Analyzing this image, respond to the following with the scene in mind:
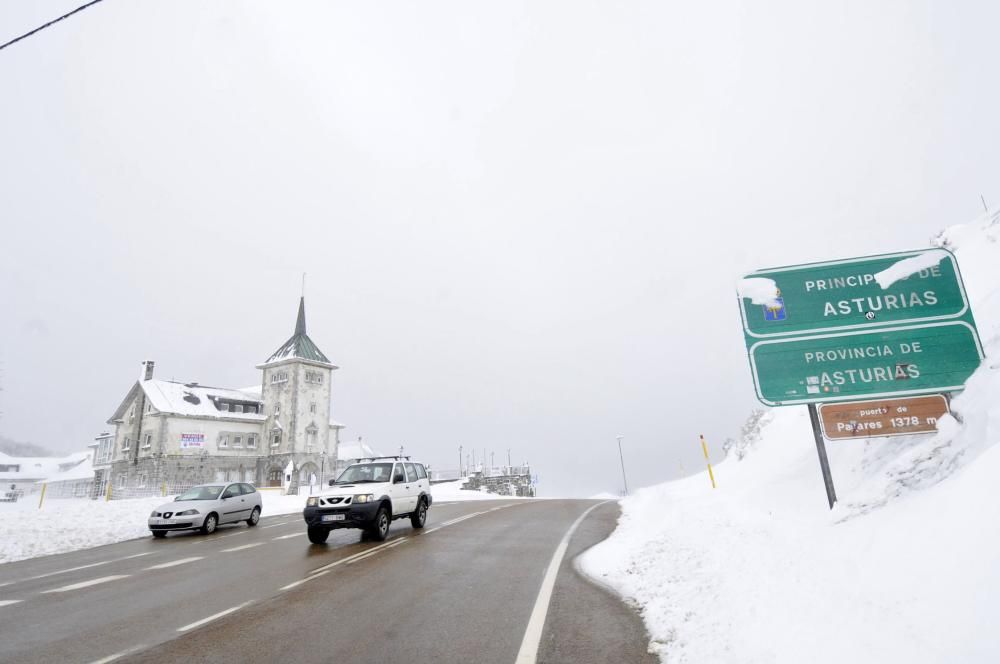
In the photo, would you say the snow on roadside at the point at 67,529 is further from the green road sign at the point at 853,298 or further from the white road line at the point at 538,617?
the green road sign at the point at 853,298

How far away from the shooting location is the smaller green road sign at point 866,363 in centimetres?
655

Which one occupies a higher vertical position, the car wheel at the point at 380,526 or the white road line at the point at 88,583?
the car wheel at the point at 380,526

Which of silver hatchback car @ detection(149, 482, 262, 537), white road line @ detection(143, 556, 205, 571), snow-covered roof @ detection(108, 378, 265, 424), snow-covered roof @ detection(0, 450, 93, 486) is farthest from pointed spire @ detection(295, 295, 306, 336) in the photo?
snow-covered roof @ detection(0, 450, 93, 486)

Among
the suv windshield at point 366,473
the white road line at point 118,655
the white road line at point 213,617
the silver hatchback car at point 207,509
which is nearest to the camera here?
the white road line at point 118,655

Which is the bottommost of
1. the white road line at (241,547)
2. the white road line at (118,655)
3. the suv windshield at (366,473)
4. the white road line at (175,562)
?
the white road line at (241,547)

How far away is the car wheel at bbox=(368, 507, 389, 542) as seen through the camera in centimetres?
1131

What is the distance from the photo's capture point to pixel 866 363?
690 centimetres

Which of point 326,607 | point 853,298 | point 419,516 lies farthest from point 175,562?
point 853,298

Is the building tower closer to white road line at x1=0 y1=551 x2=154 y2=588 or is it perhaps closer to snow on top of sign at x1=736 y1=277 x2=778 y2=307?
white road line at x1=0 y1=551 x2=154 y2=588

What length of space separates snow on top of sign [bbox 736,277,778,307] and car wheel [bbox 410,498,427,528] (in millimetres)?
10322

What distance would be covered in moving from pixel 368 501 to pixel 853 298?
10237mm

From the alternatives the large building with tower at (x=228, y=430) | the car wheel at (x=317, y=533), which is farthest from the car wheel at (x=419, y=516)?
the large building with tower at (x=228, y=430)

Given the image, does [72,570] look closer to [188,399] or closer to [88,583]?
[88,583]

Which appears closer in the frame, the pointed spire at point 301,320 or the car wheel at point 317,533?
the car wheel at point 317,533
